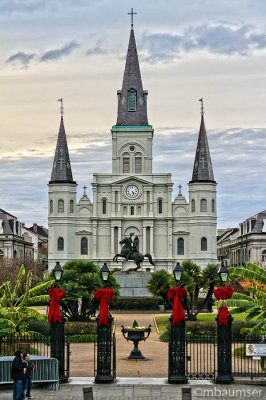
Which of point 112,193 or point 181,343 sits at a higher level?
point 112,193

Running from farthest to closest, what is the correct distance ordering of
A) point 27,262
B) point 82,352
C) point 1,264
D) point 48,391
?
point 27,262, point 1,264, point 82,352, point 48,391

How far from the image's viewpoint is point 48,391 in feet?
81.7

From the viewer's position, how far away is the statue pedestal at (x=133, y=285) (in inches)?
2901

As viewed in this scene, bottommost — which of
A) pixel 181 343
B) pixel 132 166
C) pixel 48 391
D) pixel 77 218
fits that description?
pixel 48 391

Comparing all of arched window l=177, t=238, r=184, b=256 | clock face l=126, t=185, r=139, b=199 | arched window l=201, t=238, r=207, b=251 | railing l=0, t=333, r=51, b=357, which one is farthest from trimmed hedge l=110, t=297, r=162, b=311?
clock face l=126, t=185, r=139, b=199

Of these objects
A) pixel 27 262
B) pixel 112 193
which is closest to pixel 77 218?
pixel 112 193

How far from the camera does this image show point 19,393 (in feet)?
73.7

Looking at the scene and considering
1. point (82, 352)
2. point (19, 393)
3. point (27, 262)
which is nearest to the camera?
point (19, 393)

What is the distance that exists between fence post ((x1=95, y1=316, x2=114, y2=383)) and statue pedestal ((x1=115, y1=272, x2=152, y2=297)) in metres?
47.2

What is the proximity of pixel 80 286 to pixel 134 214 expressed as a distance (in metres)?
59.4

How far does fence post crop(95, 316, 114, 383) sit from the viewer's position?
25.9m

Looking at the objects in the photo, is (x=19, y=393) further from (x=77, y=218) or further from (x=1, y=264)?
(x=77, y=218)

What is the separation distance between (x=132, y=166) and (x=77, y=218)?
11.5m

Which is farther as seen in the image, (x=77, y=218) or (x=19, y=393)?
(x=77, y=218)
